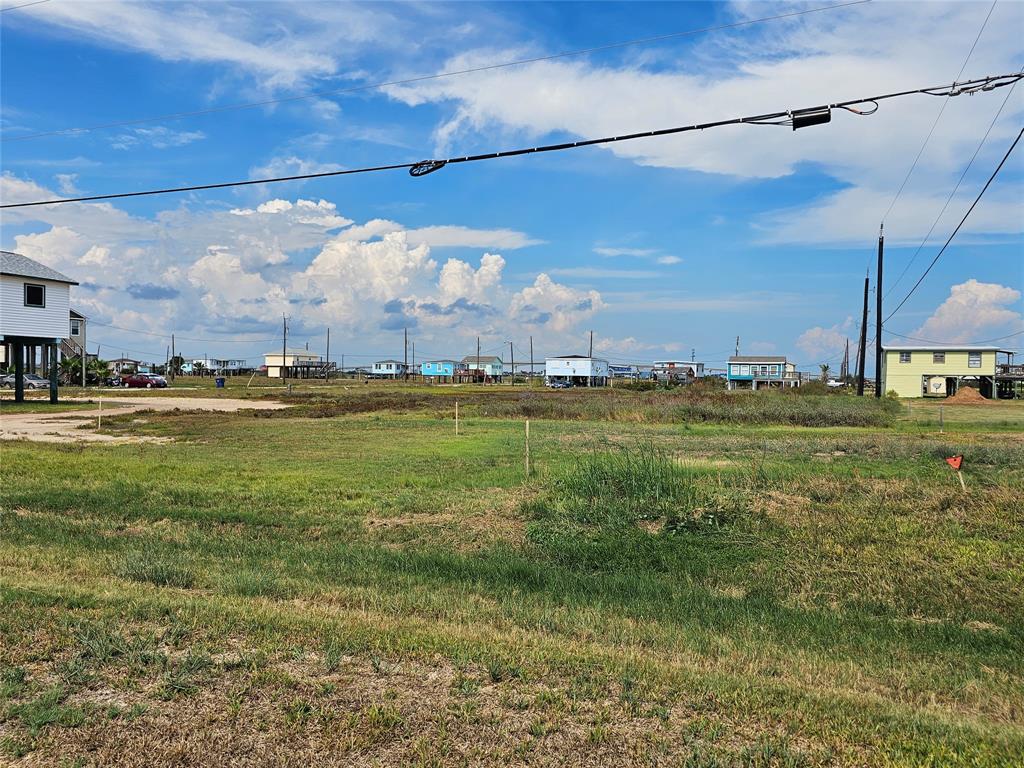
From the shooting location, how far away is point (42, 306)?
1729 inches

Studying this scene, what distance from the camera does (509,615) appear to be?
26.8 feet

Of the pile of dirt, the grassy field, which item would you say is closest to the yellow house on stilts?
the pile of dirt

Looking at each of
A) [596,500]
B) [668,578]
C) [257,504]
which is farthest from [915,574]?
[257,504]

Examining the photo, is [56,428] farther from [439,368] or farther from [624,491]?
[439,368]

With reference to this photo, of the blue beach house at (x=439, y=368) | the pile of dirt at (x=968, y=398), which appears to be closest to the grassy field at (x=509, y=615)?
the pile of dirt at (x=968, y=398)

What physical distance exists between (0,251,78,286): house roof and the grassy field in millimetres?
26676

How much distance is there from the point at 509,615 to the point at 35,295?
4432 cm

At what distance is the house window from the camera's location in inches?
1700

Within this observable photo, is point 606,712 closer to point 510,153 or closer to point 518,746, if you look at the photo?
point 518,746

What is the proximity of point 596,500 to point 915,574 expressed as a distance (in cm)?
514

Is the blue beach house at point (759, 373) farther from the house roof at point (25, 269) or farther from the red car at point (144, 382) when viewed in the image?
the house roof at point (25, 269)

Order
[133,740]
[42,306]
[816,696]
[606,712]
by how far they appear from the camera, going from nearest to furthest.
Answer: [133,740] < [606,712] < [816,696] < [42,306]

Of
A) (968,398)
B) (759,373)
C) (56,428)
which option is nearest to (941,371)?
(968,398)

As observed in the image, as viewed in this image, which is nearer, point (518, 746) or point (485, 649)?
point (518, 746)
